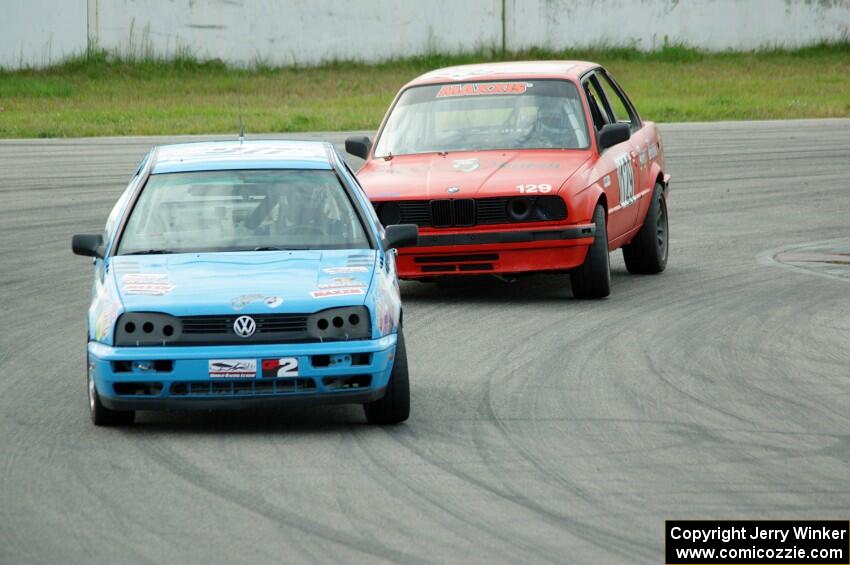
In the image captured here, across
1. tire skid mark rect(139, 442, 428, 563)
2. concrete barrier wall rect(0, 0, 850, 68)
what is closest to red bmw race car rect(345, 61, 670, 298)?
tire skid mark rect(139, 442, 428, 563)

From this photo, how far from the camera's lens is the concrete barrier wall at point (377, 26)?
3906 centimetres

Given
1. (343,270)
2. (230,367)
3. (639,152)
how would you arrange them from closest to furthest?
(230,367)
(343,270)
(639,152)

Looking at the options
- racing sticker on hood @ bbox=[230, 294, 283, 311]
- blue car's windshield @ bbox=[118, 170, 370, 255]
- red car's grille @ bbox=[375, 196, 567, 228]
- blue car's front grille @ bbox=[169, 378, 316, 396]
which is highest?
blue car's windshield @ bbox=[118, 170, 370, 255]

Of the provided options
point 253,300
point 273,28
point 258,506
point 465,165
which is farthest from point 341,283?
point 273,28

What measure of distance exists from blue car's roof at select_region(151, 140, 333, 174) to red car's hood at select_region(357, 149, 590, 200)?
2442mm

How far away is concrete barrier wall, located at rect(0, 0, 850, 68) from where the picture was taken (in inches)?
1538

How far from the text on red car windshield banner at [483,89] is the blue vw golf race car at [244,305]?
14.7 feet

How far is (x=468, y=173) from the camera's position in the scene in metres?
12.1

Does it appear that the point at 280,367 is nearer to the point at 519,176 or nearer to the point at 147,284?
the point at 147,284

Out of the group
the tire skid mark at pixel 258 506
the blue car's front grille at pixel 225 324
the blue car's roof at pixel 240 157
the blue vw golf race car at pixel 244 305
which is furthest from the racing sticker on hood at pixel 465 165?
the tire skid mark at pixel 258 506

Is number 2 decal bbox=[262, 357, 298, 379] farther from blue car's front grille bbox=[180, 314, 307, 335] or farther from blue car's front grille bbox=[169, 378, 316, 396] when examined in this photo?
blue car's front grille bbox=[180, 314, 307, 335]

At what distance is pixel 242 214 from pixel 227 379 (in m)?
1.33

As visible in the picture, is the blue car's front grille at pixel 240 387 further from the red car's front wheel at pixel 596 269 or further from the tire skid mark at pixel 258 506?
the red car's front wheel at pixel 596 269

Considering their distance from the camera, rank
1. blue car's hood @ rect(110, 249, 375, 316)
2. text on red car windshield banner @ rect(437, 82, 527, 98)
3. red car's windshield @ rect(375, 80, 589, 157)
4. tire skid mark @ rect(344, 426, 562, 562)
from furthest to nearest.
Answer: text on red car windshield banner @ rect(437, 82, 527, 98) → red car's windshield @ rect(375, 80, 589, 157) → blue car's hood @ rect(110, 249, 375, 316) → tire skid mark @ rect(344, 426, 562, 562)
